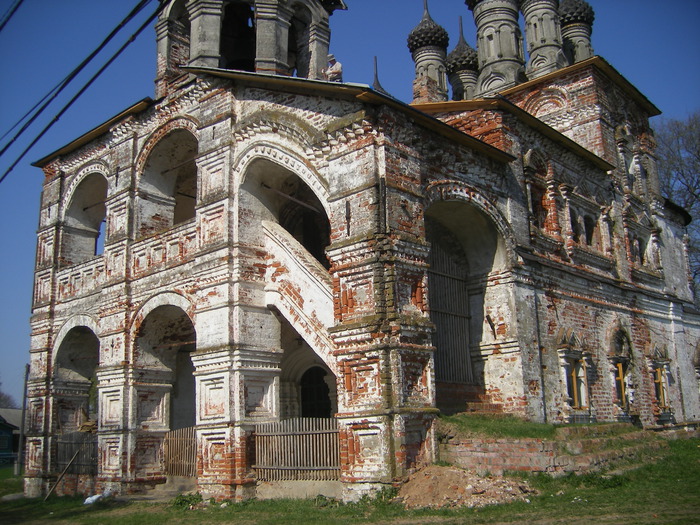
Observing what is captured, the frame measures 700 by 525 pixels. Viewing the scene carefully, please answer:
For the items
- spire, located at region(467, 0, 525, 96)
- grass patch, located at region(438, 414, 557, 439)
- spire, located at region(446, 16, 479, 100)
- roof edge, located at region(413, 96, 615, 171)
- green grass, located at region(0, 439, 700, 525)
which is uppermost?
spire, located at region(446, 16, 479, 100)

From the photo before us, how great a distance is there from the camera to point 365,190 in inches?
398

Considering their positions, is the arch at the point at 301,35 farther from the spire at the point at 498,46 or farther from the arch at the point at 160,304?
the spire at the point at 498,46

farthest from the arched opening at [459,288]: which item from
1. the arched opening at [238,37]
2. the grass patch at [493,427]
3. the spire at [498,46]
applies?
the spire at [498,46]

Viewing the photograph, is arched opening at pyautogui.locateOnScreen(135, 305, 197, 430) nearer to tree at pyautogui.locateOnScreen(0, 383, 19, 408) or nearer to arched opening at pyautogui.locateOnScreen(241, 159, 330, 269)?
arched opening at pyautogui.locateOnScreen(241, 159, 330, 269)

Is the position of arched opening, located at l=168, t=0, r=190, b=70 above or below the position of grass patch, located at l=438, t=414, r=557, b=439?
above

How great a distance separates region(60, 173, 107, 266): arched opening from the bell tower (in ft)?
11.4

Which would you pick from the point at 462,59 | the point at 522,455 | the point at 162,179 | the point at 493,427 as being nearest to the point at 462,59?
the point at 462,59

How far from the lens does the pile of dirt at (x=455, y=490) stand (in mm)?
8641

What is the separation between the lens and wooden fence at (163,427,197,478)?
42.4ft

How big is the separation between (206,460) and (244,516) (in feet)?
6.21

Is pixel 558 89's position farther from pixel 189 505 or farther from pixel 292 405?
pixel 189 505

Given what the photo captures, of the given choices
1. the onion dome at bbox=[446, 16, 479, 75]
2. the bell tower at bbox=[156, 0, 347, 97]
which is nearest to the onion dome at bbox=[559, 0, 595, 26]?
the onion dome at bbox=[446, 16, 479, 75]

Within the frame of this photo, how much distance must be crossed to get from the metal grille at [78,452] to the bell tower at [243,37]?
7308 millimetres

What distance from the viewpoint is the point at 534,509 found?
8320 millimetres
